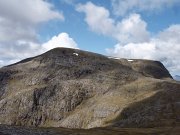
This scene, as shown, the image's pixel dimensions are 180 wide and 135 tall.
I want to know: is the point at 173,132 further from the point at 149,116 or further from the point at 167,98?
the point at 167,98

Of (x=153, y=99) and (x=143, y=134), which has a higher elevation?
(x=153, y=99)

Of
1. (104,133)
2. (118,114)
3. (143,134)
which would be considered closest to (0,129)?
(104,133)

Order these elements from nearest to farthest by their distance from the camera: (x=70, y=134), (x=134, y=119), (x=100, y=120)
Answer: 1. (x=70, y=134)
2. (x=134, y=119)
3. (x=100, y=120)

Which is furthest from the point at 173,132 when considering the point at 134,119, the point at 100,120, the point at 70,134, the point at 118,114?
the point at 100,120

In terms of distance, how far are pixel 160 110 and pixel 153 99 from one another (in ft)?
109

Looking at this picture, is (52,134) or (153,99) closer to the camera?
(52,134)

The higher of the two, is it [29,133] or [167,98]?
[167,98]

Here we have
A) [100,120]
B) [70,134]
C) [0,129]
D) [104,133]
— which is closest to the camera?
[0,129]

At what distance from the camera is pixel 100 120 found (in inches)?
7835

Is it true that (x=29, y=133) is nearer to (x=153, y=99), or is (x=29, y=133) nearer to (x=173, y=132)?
(x=173, y=132)

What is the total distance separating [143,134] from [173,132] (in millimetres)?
8733

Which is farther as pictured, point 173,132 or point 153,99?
point 153,99

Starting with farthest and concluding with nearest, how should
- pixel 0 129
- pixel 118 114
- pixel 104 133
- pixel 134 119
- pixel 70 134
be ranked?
pixel 118 114
pixel 134 119
pixel 104 133
pixel 70 134
pixel 0 129

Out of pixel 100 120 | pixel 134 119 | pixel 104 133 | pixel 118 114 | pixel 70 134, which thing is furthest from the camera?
pixel 100 120
